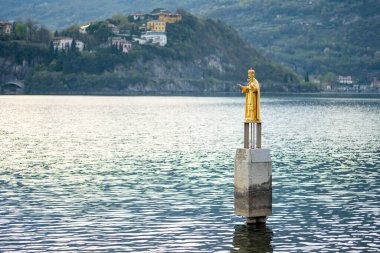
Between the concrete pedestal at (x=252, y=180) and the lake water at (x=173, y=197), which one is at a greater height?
the concrete pedestal at (x=252, y=180)

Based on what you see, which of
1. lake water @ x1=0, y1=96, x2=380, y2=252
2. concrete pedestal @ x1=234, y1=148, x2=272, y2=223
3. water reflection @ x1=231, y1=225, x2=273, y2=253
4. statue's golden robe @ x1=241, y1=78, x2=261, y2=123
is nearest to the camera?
water reflection @ x1=231, y1=225, x2=273, y2=253

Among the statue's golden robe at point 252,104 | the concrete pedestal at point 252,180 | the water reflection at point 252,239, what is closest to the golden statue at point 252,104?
the statue's golden robe at point 252,104

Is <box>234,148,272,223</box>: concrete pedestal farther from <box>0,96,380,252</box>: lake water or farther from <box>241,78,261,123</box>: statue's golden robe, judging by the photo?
<box>241,78,261,123</box>: statue's golden robe

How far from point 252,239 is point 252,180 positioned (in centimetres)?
257

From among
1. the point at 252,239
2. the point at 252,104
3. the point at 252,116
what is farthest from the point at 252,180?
the point at 252,104

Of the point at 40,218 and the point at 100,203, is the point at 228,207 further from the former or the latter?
the point at 40,218

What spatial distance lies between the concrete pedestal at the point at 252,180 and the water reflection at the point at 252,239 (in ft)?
3.09

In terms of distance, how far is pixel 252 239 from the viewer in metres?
40.8

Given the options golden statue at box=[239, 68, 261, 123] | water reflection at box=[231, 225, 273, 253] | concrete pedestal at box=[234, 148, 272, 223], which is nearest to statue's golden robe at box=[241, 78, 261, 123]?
golden statue at box=[239, 68, 261, 123]

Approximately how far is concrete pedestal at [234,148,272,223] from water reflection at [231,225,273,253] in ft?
3.09

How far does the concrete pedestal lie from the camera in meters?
41.0

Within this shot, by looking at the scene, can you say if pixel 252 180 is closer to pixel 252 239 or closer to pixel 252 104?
pixel 252 239

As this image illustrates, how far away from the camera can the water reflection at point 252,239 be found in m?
39.2

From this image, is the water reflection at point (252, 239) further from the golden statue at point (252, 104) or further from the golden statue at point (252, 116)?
the golden statue at point (252, 104)
